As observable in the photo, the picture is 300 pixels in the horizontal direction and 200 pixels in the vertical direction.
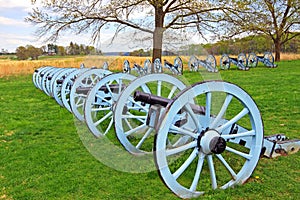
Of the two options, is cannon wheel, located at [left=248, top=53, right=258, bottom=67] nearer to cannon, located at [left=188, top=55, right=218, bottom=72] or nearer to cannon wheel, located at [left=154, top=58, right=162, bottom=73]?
cannon wheel, located at [left=154, top=58, right=162, bottom=73]

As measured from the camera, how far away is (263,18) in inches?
701

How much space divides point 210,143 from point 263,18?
55.1 feet

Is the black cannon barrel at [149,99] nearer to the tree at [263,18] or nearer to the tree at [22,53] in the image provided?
the tree at [263,18]

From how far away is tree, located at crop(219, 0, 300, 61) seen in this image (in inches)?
666

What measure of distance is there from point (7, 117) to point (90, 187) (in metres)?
4.73

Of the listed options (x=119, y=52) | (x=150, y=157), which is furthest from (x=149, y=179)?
(x=119, y=52)

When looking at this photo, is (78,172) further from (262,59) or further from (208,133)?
(262,59)

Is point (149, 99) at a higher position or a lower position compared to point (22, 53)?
lower

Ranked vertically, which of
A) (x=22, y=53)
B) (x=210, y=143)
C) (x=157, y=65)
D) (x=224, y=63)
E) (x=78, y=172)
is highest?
(x=22, y=53)

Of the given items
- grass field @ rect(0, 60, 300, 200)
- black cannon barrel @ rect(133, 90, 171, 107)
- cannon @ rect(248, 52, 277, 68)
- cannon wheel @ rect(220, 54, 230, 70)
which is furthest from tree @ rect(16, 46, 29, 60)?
black cannon barrel @ rect(133, 90, 171, 107)

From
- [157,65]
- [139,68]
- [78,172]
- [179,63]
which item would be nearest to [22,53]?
[139,68]

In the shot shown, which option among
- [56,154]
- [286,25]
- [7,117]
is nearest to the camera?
[56,154]

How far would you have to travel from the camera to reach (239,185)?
10.3ft

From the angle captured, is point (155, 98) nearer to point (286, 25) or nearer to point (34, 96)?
point (34, 96)
